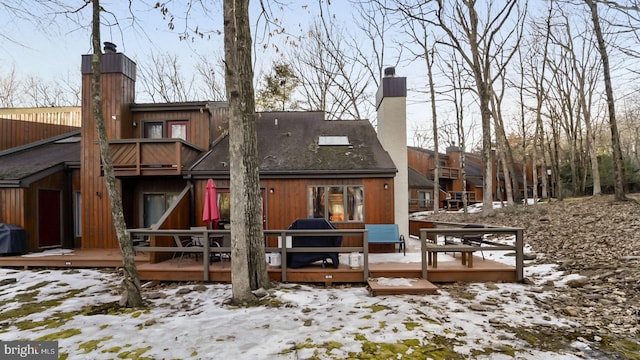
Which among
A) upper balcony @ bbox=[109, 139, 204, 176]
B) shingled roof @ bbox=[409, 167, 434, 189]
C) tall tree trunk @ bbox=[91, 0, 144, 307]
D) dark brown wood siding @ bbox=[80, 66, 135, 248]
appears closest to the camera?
tall tree trunk @ bbox=[91, 0, 144, 307]

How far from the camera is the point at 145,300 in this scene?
546 cm

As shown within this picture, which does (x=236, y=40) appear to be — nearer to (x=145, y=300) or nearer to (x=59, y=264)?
(x=145, y=300)

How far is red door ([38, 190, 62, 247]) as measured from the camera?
8.98m

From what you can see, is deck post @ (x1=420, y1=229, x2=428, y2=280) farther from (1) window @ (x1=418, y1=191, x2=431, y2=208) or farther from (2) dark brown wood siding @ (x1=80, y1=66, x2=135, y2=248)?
(1) window @ (x1=418, y1=191, x2=431, y2=208)

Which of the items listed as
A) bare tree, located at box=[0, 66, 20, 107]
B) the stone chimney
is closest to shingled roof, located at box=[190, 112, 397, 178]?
the stone chimney

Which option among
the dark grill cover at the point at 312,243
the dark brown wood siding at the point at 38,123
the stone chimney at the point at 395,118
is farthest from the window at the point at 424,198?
the dark brown wood siding at the point at 38,123

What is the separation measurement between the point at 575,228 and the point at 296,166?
27.3 ft

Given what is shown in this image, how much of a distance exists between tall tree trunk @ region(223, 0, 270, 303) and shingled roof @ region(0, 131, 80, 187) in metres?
7.00

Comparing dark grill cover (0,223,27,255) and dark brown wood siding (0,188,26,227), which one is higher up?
dark brown wood siding (0,188,26,227)

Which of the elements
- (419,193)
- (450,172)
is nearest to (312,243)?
(419,193)

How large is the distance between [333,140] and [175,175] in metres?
4.79

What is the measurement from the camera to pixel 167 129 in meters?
10.4

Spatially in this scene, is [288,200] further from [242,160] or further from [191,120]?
[191,120]

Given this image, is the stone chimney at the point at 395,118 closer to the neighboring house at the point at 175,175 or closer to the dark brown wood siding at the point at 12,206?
the neighboring house at the point at 175,175
